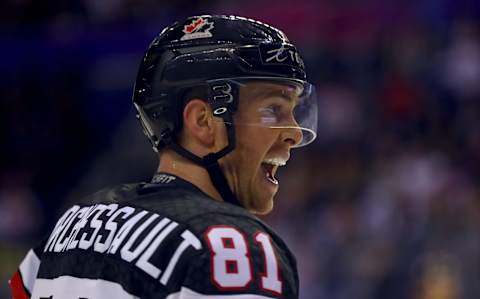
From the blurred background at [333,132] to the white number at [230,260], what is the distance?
202 inches

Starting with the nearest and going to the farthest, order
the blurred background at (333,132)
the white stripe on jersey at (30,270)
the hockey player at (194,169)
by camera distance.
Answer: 1. the hockey player at (194,169)
2. the white stripe on jersey at (30,270)
3. the blurred background at (333,132)

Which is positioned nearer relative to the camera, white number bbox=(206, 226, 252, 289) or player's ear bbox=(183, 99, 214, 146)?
white number bbox=(206, 226, 252, 289)

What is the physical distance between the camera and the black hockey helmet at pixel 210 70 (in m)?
2.71

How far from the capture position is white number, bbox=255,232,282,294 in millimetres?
2352

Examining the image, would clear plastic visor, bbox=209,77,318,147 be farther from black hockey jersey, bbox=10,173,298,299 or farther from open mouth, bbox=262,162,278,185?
black hockey jersey, bbox=10,173,298,299

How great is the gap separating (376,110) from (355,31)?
76 cm

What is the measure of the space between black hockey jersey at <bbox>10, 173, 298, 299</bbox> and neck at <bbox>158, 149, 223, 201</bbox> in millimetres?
29

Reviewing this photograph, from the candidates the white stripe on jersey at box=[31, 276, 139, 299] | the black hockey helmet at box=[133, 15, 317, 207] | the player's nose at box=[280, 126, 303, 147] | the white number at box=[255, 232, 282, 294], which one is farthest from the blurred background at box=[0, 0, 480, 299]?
the white number at box=[255, 232, 282, 294]

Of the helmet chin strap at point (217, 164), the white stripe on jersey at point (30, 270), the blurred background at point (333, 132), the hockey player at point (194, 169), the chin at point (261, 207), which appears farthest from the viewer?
the blurred background at point (333, 132)

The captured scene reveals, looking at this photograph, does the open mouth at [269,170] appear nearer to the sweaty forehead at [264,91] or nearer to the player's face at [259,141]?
the player's face at [259,141]

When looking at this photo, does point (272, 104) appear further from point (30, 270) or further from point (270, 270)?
point (30, 270)

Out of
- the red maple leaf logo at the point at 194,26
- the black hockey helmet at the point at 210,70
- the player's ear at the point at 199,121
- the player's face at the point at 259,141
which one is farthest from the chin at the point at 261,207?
the red maple leaf logo at the point at 194,26

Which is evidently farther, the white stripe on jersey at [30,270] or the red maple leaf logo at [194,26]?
the white stripe on jersey at [30,270]

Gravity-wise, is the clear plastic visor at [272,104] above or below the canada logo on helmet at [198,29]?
below
